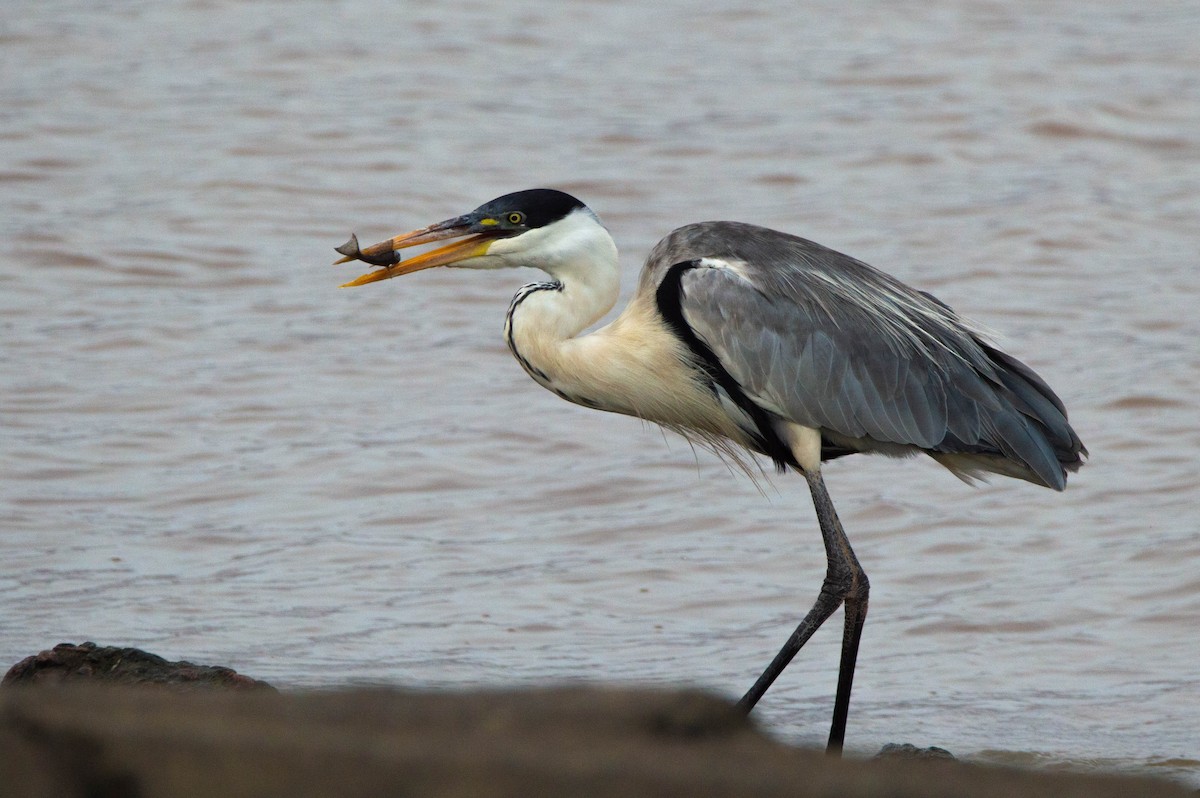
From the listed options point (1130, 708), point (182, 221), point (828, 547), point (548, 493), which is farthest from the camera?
point (182, 221)

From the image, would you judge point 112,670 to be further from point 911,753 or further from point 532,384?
point 532,384

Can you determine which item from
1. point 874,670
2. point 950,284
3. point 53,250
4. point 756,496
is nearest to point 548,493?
point 756,496

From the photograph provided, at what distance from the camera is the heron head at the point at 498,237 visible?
589cm

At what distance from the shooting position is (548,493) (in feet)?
29.6

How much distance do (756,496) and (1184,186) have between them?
6.89 m

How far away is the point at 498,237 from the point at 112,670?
7.04 ft

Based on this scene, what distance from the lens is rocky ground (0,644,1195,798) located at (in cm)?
193

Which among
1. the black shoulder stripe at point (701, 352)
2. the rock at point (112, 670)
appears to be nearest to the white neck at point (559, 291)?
the black shoulder stripe at point (701, 352)

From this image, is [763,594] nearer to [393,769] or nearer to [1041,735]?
[1041,735]

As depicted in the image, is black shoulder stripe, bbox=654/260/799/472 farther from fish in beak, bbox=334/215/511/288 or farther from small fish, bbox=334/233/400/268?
small fish, bbox=334/233/400/268

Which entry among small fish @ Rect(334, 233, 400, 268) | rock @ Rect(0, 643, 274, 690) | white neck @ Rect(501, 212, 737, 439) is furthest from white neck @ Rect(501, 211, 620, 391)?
rock @ Rect(0, 643, 274, 690)

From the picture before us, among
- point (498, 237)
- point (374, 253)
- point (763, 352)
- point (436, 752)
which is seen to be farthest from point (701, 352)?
point (436, 752)

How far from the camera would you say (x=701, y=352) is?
6020 millimetres

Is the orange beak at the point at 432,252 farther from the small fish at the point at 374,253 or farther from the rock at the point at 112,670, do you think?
the rock at the point at 112,670
